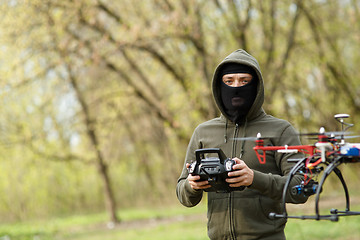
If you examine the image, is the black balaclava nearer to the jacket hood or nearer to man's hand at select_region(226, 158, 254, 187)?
the jacket hood

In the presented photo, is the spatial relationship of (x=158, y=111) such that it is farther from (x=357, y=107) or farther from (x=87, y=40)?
(x=357, y=107)

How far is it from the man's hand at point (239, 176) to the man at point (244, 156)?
3.5 inches

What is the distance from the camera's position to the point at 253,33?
685 inches

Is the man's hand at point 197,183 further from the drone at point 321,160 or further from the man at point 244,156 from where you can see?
the drone at point 321,160

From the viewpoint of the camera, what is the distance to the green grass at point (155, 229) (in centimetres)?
1108

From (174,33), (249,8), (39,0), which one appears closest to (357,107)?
(249,8)

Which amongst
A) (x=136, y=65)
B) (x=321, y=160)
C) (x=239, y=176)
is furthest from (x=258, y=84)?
(x=136, y=65)

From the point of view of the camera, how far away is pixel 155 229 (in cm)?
1588

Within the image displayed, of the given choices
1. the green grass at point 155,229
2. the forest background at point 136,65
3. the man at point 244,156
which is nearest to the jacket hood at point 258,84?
the man at point 244,156

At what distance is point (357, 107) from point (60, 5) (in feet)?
31.8

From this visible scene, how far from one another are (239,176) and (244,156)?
42 cm

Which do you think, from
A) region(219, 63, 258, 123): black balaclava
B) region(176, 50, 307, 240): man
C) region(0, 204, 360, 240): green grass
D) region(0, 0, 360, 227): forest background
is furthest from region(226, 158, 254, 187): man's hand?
region(0, 0, 360, 227): forest background

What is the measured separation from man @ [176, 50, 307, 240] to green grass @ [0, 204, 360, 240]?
23.0ft

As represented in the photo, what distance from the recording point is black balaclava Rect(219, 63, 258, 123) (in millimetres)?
3486
